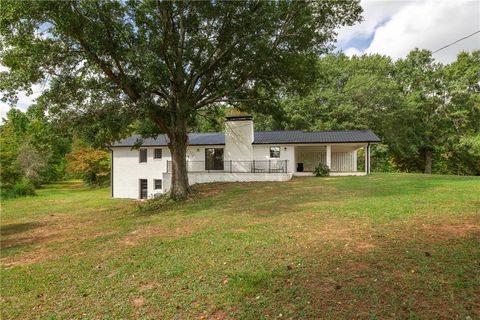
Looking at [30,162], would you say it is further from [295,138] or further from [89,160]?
[295,138]

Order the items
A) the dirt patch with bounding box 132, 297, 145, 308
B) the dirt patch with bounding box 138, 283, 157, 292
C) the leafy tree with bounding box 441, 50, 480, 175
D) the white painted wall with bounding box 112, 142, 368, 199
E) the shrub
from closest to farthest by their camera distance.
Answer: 1. the dirt patch with bounding box 132, 297, 145, 308
2. the dirt patch with bounding box 138, 283, 157, 292
3. the shrub
4. the white painted wall with bounding box 112, 142, 368, 199
5. the leafy tree with bounding box 441, 50, 480, 175

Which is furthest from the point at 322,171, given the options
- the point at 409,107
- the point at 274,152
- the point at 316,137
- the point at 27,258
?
the point at 27,258

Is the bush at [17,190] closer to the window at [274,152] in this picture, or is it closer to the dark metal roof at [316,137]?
the dark metal roof at [316,137]

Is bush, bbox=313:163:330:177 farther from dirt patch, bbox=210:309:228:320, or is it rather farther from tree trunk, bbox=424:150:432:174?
dirt patch, bbox=210:309:228:320

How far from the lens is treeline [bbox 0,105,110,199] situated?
12.6 meters

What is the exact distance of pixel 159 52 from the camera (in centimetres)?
1089

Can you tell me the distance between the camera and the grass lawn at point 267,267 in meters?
3.37

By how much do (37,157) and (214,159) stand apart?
2277 centimetres

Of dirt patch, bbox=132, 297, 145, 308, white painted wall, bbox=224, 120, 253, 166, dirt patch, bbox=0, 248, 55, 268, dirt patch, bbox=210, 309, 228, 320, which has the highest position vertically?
white painted wall, bbox=224, 120, 253, 166

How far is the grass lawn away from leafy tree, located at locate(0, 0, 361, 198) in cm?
569

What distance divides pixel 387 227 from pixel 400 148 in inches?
993

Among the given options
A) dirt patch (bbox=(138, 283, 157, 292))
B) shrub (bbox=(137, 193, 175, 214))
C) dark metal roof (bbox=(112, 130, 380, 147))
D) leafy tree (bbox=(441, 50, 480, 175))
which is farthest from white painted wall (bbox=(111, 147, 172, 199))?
leafy tree (bbox=(441, 50, 480, 175))

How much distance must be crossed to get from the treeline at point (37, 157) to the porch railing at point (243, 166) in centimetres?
749

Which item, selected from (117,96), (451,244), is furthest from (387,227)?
(117,96)
